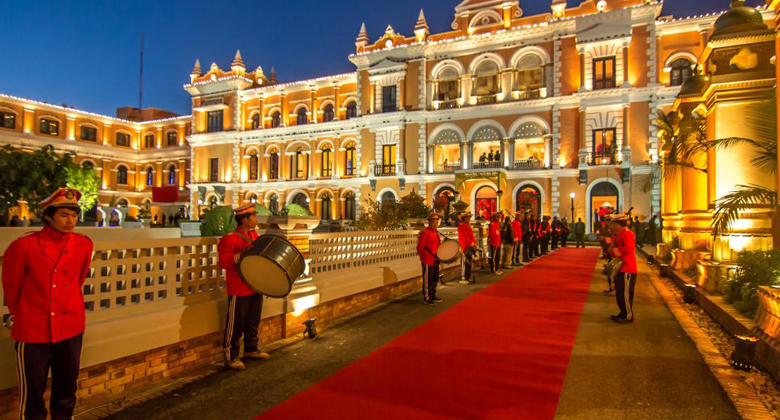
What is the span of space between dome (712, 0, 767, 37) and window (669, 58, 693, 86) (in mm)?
22408

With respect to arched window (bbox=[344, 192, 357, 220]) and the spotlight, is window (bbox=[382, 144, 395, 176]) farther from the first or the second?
the spotlight

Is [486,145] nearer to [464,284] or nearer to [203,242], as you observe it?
[464,284]

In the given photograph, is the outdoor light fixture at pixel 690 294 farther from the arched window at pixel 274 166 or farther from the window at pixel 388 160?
the arched window at pixel 274 166

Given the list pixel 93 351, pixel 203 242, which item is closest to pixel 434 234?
pixel 203 242

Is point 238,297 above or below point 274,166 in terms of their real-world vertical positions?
below

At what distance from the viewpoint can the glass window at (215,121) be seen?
4428cm

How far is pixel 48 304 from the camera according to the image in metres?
3.24

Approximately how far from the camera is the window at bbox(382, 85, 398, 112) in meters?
36.0

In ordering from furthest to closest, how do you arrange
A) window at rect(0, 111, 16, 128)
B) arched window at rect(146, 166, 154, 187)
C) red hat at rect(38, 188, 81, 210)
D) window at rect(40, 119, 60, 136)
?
1. arched window at rect(146, 166, 154, 187)
2. window at rect(40, 119, 60, 136)
3. window at rect(0, 111, 16, 128)
4. red hat at rect(38, 188, 81, 210)

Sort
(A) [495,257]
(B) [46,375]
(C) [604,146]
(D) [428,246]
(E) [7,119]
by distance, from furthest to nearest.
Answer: (E) [7,119] < (C) [604,146] < (A) [495,257] < (D) [428,246] < (B) [46,375]

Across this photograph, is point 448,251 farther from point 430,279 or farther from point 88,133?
point 88,133

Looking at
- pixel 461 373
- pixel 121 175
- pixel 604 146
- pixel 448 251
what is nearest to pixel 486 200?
pixel 604 146

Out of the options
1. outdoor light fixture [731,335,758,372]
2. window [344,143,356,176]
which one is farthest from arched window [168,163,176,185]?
outdoor light fixture [731,335,758,372]

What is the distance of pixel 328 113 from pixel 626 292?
119 feet
